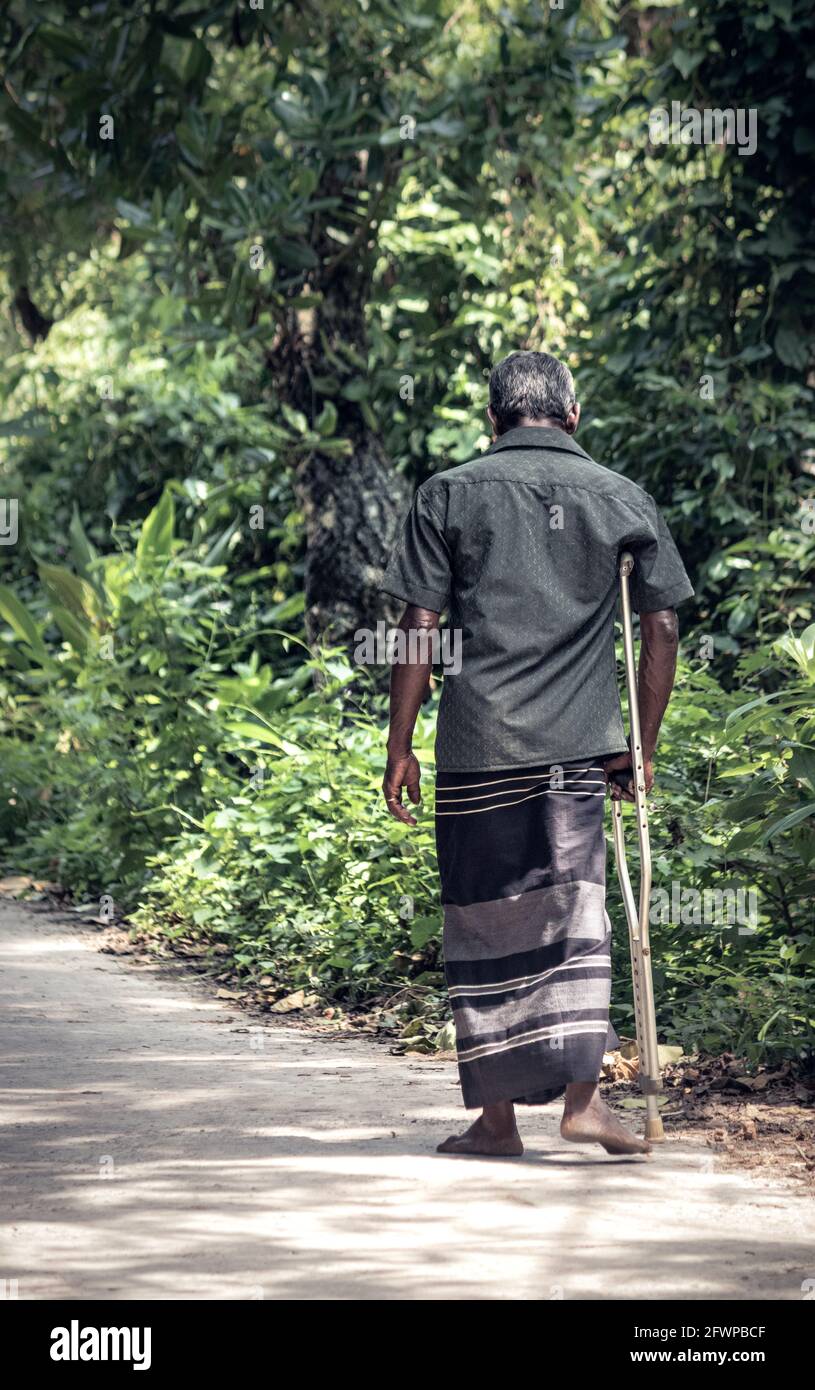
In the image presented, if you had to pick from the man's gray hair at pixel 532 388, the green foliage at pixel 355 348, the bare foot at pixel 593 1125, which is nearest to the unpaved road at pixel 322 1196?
the bare foot at pixel 593 1125

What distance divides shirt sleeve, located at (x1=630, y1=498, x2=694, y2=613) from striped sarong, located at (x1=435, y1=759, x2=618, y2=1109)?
0.47 m

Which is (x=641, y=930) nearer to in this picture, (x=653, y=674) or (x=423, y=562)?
(x=653, y=674)

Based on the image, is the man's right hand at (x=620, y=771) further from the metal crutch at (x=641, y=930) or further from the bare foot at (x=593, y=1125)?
the bare foot at (x=593, y=1125)

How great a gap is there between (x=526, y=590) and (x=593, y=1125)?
4.54 ft

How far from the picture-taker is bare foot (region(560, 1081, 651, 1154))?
185 inches

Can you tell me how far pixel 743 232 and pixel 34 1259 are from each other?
8047 millimetres

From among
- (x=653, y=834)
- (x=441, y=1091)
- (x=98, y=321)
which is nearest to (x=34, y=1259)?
(x=441, y=1091)

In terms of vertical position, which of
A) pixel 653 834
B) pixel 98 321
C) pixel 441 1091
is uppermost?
pixel 98 321

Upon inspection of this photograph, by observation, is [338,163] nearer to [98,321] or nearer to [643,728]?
[643,728]

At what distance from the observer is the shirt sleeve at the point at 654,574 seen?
16.0 ft

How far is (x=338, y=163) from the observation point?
1009 cm

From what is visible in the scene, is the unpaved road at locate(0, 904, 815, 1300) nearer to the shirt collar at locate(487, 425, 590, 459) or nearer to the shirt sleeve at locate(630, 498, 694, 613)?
the shirt sleeve at locate(630, 498, 694, 613)
